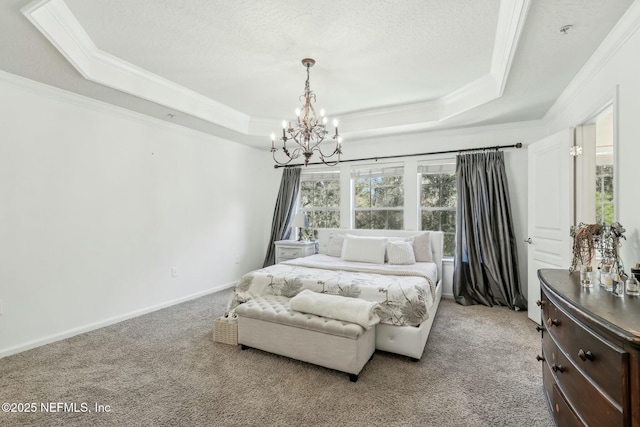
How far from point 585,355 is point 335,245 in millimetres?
3480

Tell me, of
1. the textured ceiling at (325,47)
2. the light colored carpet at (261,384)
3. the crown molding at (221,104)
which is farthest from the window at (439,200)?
the light colored carpet at (261,384)

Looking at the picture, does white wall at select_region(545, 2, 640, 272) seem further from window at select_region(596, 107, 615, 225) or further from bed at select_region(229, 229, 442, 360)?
window at select_region(596, 107, 615, 225)

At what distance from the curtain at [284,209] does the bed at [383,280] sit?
1.14m

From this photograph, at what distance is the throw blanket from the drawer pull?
1.33 meters

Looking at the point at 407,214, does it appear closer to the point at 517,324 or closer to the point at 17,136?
the point at 517,324

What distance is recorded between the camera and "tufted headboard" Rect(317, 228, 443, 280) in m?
4.35

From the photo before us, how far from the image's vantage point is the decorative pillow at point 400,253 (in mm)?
3967

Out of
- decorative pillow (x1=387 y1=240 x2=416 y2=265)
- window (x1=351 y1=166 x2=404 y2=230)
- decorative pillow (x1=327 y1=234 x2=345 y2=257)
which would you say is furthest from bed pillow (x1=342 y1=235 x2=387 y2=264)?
window (x1=351 y1=166 x2=404 y2=230)

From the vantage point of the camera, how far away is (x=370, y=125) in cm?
453

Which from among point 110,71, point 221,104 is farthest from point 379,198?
point 110,71

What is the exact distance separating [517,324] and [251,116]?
14.5 feet

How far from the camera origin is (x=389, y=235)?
185 inches

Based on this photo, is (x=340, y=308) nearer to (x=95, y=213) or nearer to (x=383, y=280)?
(x=383, y=280)

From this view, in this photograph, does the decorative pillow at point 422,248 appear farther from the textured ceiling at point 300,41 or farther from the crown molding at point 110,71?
the crown molding at point 110,71
